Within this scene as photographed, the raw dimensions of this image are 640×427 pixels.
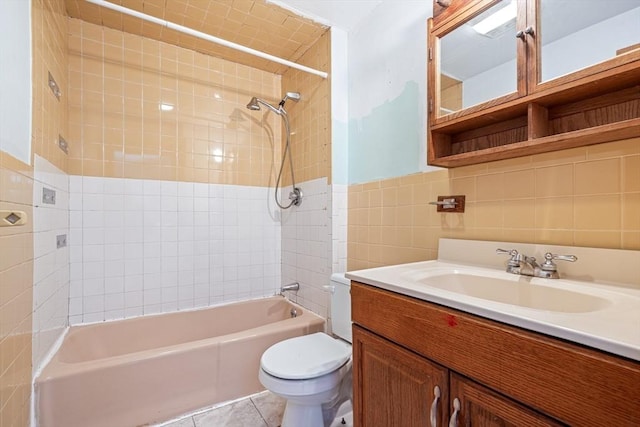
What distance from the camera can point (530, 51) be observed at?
2.94ft

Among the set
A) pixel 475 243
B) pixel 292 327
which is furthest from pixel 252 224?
pixel 475 243

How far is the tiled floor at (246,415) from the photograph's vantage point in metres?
1.48

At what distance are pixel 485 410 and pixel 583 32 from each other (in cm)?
106

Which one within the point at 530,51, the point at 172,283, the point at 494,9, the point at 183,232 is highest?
the point at 494,9

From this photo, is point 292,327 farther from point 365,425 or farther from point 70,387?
point 70,387

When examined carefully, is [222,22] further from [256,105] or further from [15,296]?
[15,296]

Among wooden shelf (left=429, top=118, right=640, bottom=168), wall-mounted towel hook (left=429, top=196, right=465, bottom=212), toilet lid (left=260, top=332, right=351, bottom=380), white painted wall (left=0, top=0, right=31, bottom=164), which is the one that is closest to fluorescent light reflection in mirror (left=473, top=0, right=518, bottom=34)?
wooden shelf (left=429, top=118, right=640, bottom=168)

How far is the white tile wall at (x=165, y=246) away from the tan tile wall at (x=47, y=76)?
0.38 m

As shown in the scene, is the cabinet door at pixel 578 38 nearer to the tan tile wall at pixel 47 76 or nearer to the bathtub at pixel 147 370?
the bathtub at pixel 147 370

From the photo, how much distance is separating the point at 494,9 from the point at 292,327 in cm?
186

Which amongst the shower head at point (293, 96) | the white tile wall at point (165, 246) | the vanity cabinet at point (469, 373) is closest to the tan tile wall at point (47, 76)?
the white tile wall at point (165, 246)

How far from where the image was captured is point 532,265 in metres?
0.95

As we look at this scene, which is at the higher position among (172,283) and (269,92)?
(269,92)

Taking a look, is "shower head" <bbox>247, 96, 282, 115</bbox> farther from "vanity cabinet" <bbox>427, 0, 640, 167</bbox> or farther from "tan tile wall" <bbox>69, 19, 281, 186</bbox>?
"vanity cabinet" <bbox>427, 0, 640, 167</bbox>
